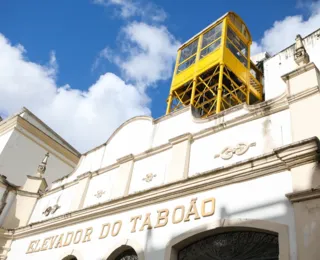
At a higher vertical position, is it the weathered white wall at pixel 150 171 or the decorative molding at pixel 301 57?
the decorative molding at pixel 301 57

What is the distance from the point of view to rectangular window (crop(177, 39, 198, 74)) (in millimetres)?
16156

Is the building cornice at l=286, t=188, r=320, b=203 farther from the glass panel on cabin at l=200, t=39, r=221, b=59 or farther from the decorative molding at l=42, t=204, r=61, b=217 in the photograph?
the glass panel on cabin at l=200, t=39, r=221, b=59

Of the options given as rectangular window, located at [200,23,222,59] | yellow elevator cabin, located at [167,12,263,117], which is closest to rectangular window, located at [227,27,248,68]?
yellow elevator cabin, located at [167,12,263,117]

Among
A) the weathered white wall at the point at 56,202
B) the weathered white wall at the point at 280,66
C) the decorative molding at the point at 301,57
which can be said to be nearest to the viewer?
the decorative molding at the point at 301,57

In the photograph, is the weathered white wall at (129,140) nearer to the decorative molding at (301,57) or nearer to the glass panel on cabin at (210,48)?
the decorative molding at (301,57)

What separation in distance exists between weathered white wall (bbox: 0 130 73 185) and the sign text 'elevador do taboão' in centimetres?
643

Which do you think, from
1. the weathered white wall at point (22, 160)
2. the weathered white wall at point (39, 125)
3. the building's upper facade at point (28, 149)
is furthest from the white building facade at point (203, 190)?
the weathered white wall at point (39, 125)

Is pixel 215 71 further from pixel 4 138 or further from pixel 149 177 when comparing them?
pixel 4 138

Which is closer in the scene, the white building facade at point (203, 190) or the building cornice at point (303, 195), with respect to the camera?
the building cornice at point (303, 195)

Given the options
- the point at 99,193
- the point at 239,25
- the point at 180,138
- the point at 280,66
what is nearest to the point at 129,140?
the point at 99,193

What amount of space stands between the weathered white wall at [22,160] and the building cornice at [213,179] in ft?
23.3

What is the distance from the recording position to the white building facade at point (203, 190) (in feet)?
19.3

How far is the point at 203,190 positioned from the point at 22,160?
12.4 meters

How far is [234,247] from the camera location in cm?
638
